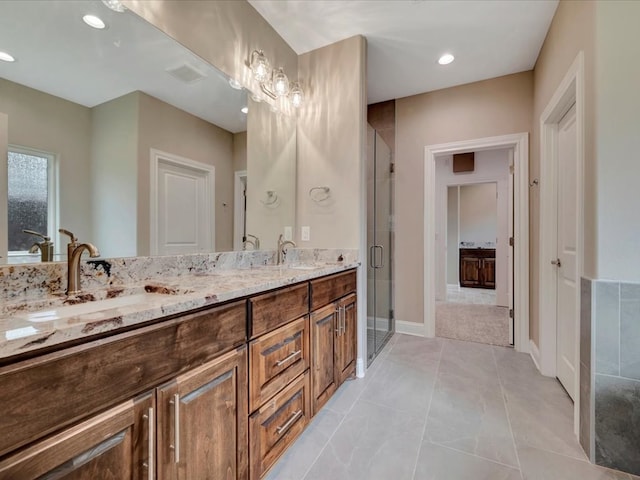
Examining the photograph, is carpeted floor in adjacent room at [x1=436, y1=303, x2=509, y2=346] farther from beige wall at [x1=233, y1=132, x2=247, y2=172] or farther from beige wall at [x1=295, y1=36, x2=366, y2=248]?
beige wall at [x1=233, y1=132, x2=247, y2=172]

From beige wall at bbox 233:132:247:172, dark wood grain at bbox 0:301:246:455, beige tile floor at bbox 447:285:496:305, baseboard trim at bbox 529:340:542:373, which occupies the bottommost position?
beige tile floor at bbox 447:285:496:305

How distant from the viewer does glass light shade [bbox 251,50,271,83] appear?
1.99m

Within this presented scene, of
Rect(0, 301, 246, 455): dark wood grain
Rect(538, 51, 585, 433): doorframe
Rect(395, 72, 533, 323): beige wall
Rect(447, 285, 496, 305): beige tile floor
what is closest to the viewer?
Rect(0, 301, 246, 455): dark wood grain

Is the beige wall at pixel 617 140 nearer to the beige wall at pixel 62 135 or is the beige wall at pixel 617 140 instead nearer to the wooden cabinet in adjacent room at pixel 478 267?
the beige wall at pixel 62 135

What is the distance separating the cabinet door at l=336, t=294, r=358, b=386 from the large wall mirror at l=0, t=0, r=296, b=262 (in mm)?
825

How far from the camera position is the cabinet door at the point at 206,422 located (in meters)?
0.81

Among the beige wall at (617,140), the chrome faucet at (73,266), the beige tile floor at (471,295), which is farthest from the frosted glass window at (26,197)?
the beige tile floor at (471,295)

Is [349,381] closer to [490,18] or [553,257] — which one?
[553,257]

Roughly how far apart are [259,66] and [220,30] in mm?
326

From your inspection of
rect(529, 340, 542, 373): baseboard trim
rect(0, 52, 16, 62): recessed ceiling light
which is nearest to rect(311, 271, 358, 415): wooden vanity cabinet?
rect(0, 52, 16, 62): recessed ceiling light

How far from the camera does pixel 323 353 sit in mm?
1640

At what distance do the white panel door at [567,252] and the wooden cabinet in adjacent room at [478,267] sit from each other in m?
4.00

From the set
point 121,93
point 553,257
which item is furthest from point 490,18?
point 121,93

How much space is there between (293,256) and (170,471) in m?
1.60
